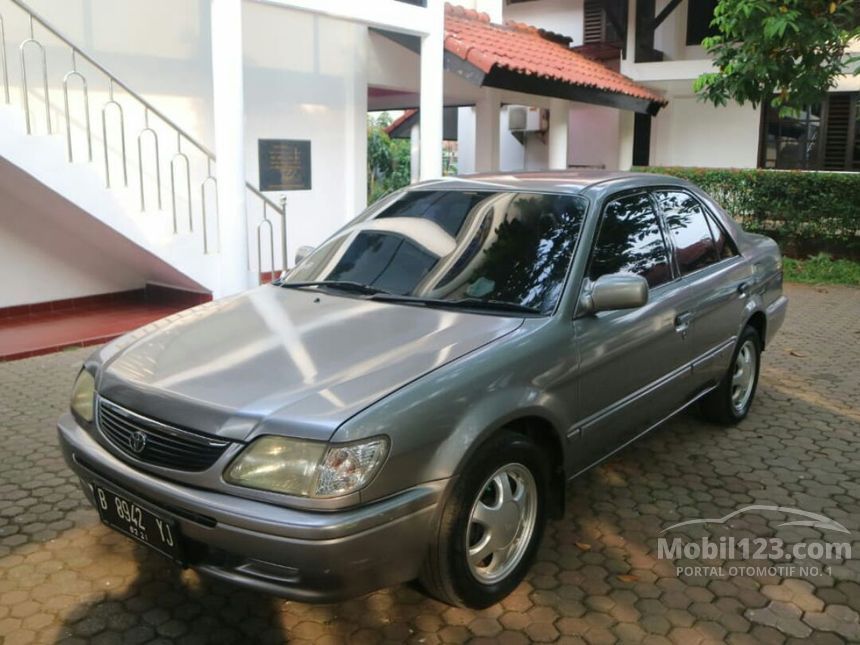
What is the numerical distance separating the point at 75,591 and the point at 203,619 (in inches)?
24.2

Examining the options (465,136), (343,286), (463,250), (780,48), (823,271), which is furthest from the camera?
(465,136)

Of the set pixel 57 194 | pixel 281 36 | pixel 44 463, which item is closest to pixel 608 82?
pixel 281 36

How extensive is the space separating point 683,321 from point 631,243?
561mm

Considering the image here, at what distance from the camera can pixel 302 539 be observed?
2469 millimetres

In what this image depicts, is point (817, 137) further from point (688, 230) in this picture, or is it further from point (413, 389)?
point (413, 389)

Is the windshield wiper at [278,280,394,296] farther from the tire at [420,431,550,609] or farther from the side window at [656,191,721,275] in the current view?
the side window at [656,191,721,275]

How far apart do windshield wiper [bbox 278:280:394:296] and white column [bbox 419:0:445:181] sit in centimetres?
506

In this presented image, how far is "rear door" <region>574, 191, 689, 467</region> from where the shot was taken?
11.6 feet

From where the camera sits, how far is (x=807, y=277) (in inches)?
471

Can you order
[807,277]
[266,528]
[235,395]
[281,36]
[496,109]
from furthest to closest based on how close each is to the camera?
[496,109]
[807,277]
[281,36]
[235,395]
[266,528]

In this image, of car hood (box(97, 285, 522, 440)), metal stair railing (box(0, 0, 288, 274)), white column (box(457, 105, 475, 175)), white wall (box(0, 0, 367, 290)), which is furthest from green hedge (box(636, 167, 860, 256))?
car hood (box(97, 285, 522, 440))

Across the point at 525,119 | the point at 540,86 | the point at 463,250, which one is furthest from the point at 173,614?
the point at 525,119

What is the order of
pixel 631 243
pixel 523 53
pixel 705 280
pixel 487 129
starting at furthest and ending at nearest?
1. pixel 487 129
2. pixel 523 53
3. pixel 705 280
4. pixel 631 243

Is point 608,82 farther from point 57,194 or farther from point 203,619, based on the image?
point 203,619
